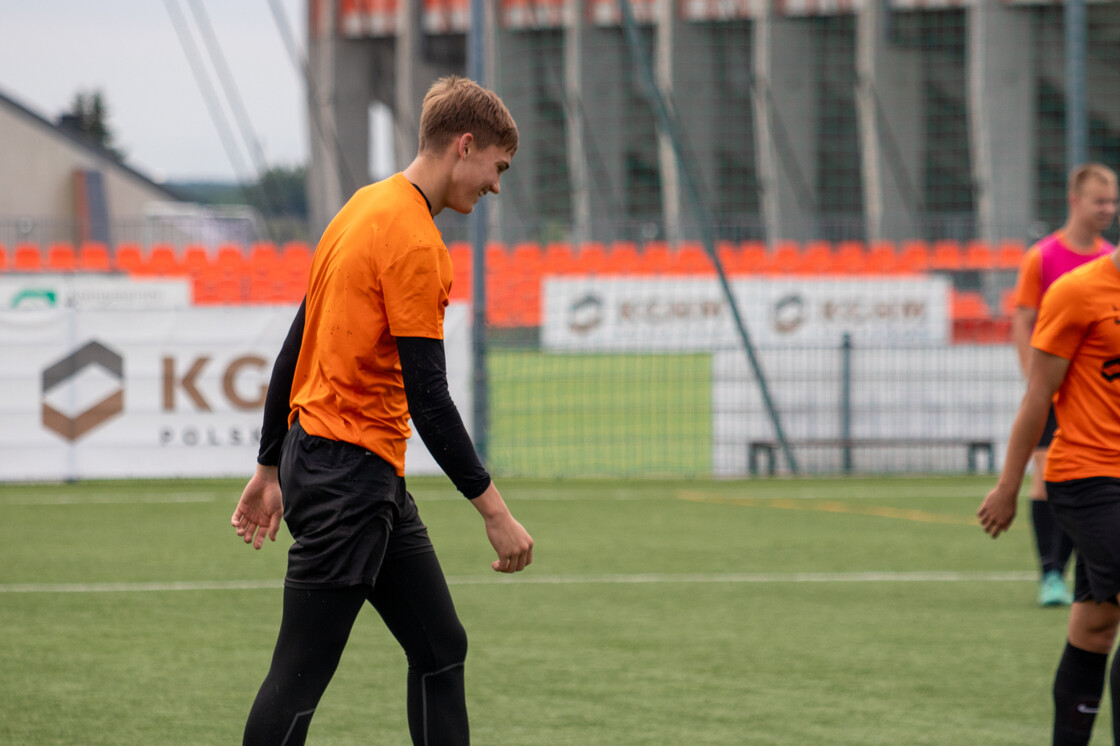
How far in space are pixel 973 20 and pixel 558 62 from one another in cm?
1133

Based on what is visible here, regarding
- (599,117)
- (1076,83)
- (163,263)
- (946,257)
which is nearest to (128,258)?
(163,263)

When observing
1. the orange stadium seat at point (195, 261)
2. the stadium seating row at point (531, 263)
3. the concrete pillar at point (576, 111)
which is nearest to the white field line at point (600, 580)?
the stadium seating row at point (531, 263)

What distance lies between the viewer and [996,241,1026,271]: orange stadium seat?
2258cm

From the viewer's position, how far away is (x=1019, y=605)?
7.24 meters

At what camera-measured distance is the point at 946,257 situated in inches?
919

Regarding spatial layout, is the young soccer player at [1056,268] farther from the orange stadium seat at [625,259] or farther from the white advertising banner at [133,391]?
the orange stadium seat at [625,259]

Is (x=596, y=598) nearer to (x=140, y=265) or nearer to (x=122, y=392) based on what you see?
(x=122, y=392)

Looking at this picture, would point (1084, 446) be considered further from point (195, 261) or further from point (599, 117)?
point (599, 117)

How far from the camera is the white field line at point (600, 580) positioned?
779 cm

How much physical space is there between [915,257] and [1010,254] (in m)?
1.72

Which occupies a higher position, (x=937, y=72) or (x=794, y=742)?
(x=937, y=72)

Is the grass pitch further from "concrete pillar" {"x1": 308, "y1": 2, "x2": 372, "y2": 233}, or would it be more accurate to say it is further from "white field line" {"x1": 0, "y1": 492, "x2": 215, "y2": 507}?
"concrete pillar" {"x1": 308, "y1": 2, "x2": 372, "y2": 233}

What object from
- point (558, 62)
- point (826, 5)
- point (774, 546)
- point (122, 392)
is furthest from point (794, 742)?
point (558, 62)

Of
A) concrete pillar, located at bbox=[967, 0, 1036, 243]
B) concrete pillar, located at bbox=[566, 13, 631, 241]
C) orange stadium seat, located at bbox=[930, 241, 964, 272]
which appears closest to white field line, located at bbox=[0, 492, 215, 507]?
orange stadium seat, located at bbox=[930, 241, 964, 272]
